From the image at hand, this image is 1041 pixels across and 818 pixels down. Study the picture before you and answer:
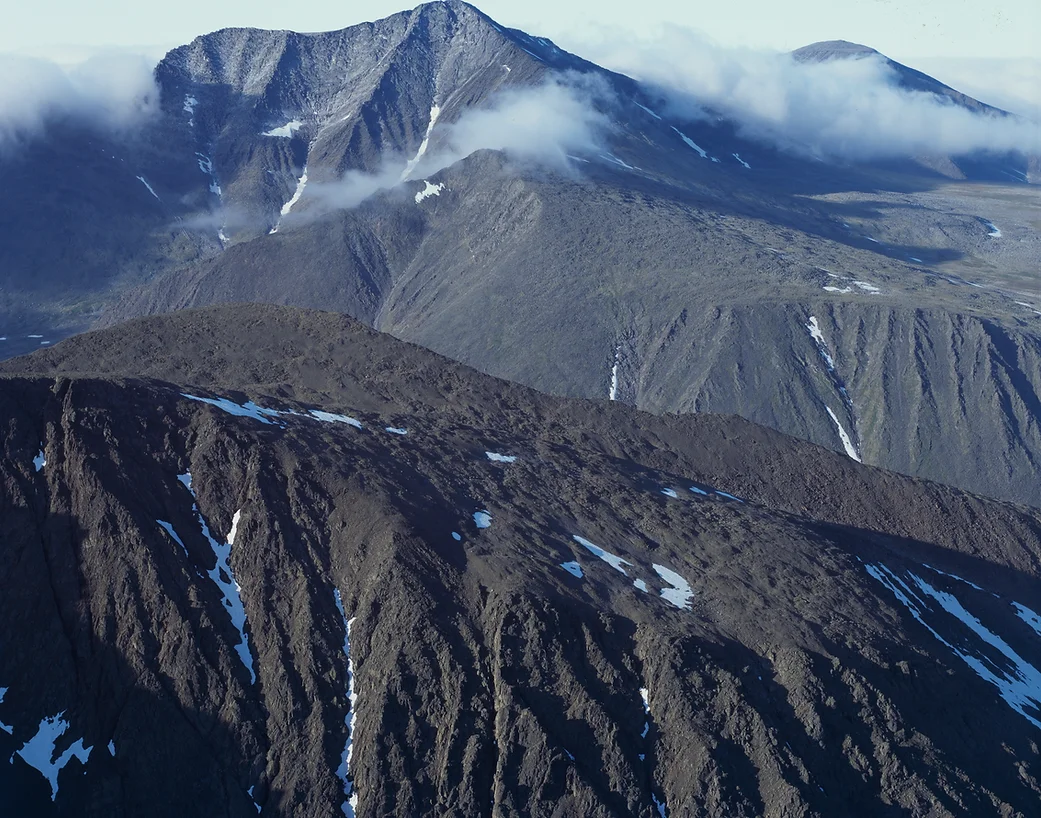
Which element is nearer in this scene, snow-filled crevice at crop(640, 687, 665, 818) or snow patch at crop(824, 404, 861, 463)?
snow-filled crevice at crop(640, 687, 665, 818)

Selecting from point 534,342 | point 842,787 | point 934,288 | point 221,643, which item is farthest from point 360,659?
point 934,288

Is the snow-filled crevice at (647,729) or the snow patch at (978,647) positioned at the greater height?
the snow-filled crevice at (647,729)

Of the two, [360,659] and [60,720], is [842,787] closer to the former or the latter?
[360,659]

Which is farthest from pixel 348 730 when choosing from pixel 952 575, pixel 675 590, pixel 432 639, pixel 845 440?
pixel 845 440

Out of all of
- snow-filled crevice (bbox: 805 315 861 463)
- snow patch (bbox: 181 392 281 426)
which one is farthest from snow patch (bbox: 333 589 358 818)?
snow-filled crevice (bbox: 805 315 861 463)

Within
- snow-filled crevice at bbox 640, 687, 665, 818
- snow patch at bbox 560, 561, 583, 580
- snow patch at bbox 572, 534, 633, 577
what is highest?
snow patch at bbox 560, 561, 583, 580

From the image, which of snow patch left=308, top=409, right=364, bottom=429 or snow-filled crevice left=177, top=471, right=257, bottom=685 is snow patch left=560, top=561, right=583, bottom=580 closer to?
snow-filled crevice left=177, top=471, right=257, bottom=685

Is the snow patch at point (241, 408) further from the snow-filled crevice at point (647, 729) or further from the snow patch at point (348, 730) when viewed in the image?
the snow-filled crevice at point (647, 729)

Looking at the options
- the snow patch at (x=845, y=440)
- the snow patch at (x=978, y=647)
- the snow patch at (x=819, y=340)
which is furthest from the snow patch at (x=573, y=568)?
the snow patch at (x=819, y=340)
